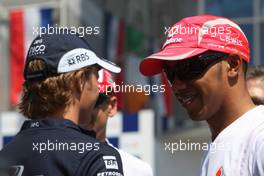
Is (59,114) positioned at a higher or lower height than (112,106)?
higher

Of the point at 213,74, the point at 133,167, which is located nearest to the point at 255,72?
the point at 133,167

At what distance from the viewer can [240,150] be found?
1618 millimetres

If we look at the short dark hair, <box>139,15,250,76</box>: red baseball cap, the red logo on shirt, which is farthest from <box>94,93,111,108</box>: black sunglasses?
the red logo on shirt

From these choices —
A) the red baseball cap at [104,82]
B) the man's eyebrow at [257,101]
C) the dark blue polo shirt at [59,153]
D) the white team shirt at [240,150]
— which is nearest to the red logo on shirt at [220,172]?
the white team shirt at [240,150]

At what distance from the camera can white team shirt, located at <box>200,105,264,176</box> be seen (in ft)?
5.12

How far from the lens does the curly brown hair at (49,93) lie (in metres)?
1.76

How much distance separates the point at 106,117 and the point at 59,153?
1212 millimetres

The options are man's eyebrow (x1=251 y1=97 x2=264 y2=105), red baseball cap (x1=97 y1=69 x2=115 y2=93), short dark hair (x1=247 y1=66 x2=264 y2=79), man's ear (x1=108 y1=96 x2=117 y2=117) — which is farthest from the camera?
man's ear (x1=108 y1=96 x2=117 y2=117)

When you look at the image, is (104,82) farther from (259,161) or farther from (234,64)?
(259,161)

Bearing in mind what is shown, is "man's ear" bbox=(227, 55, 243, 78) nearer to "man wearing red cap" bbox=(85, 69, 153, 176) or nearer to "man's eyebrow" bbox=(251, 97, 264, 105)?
"man's eyebrow" bbox=(251, 97, 264, 105)

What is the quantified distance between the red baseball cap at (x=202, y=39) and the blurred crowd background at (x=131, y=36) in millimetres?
5256

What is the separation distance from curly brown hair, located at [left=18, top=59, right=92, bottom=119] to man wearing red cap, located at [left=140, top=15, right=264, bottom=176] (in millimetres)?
278

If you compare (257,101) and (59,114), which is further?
(257,101)

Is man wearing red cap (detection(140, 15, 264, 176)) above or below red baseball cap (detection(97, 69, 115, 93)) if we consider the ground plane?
above
